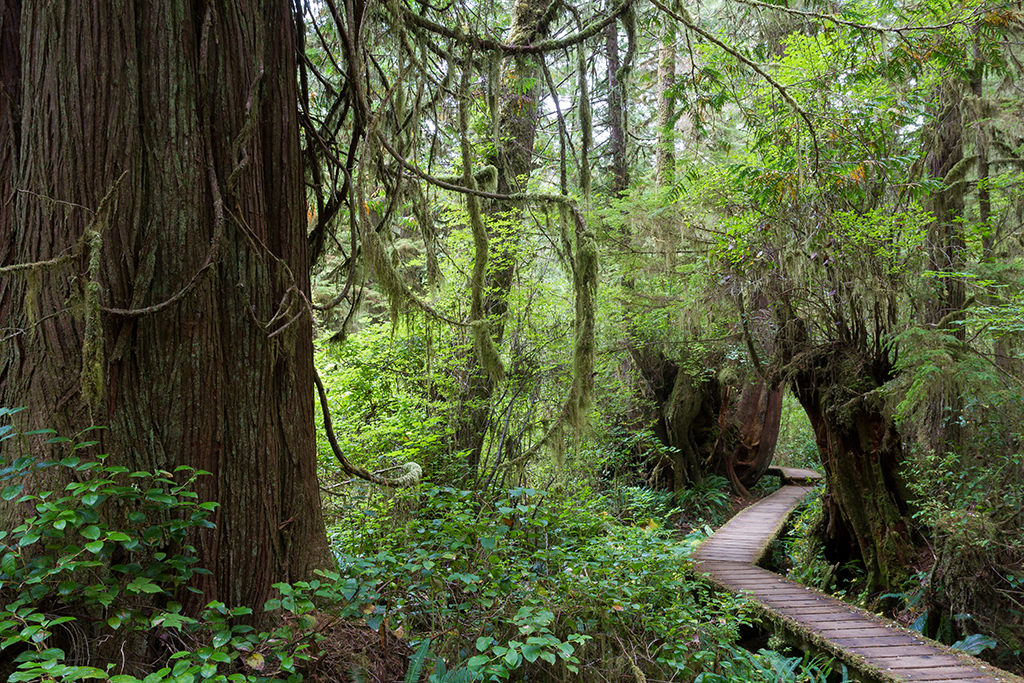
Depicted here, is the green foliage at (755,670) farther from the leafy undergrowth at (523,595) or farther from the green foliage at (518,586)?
the green foliage at (518,586)

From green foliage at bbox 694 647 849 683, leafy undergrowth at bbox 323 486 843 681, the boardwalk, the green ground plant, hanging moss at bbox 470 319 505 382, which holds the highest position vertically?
hanging moss at bbox 470 319 505 382

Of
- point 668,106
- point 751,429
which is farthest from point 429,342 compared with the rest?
point 751,429

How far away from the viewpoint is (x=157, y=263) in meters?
2.78

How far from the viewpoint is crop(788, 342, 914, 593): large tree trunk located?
897cm

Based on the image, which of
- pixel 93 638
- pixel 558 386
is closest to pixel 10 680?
pixel 93 638

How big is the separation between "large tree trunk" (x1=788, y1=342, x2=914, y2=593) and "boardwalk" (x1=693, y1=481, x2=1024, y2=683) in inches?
46.1

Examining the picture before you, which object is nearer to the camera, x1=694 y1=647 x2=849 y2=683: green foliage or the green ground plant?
the green ground plant

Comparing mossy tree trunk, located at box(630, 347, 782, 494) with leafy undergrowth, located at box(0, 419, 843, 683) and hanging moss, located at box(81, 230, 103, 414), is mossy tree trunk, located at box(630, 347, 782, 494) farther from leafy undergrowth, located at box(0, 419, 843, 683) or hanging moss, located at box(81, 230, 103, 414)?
hanging moss, located at box(81, 230, 103, 414)

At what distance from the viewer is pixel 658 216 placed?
1036cm

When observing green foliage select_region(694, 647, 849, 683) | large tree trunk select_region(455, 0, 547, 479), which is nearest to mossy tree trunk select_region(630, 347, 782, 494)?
large tree trunk select_region(455, 0, 547, 479)

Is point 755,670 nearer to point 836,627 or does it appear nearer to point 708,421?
point 836,627

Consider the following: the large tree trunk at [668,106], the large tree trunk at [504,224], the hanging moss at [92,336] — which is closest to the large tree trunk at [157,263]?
the hanging moss at [92,336]

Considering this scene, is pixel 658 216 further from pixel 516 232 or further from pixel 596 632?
pixel 596 632

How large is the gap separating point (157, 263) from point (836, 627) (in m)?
8.10
